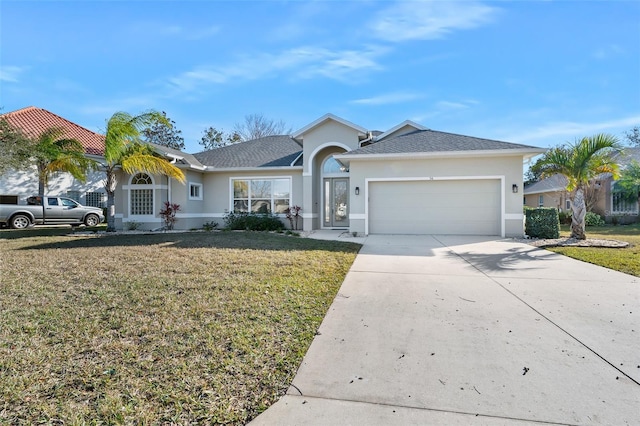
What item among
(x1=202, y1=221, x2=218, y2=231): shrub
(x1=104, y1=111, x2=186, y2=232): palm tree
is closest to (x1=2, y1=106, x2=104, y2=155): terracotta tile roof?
(x1=104, y1=111, x2=186, y2=232): palm tree

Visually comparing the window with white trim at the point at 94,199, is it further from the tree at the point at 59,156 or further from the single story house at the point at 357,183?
the single story house at the point at 357,183

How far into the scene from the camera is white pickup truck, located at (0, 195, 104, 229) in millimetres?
16578

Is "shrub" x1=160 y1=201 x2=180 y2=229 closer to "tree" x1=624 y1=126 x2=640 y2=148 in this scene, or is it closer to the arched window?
the arched window

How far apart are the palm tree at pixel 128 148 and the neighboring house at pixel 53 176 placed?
5973 millimetres

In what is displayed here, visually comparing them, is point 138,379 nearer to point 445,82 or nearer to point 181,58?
point 181,58

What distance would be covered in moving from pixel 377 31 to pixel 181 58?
798 centimetres

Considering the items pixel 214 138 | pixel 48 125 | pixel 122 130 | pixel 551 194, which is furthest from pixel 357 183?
pixel 214 138

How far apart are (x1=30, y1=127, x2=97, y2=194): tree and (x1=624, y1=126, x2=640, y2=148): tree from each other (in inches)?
2310

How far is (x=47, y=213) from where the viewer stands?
17703 mm

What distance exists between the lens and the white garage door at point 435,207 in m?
12.2

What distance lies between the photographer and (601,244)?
31.4 feet

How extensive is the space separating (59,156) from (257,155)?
27.8 ft

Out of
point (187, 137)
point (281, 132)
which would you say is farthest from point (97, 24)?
point (187, 137)

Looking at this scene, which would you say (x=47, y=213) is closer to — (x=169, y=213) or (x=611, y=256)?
(x=169, y=213)
